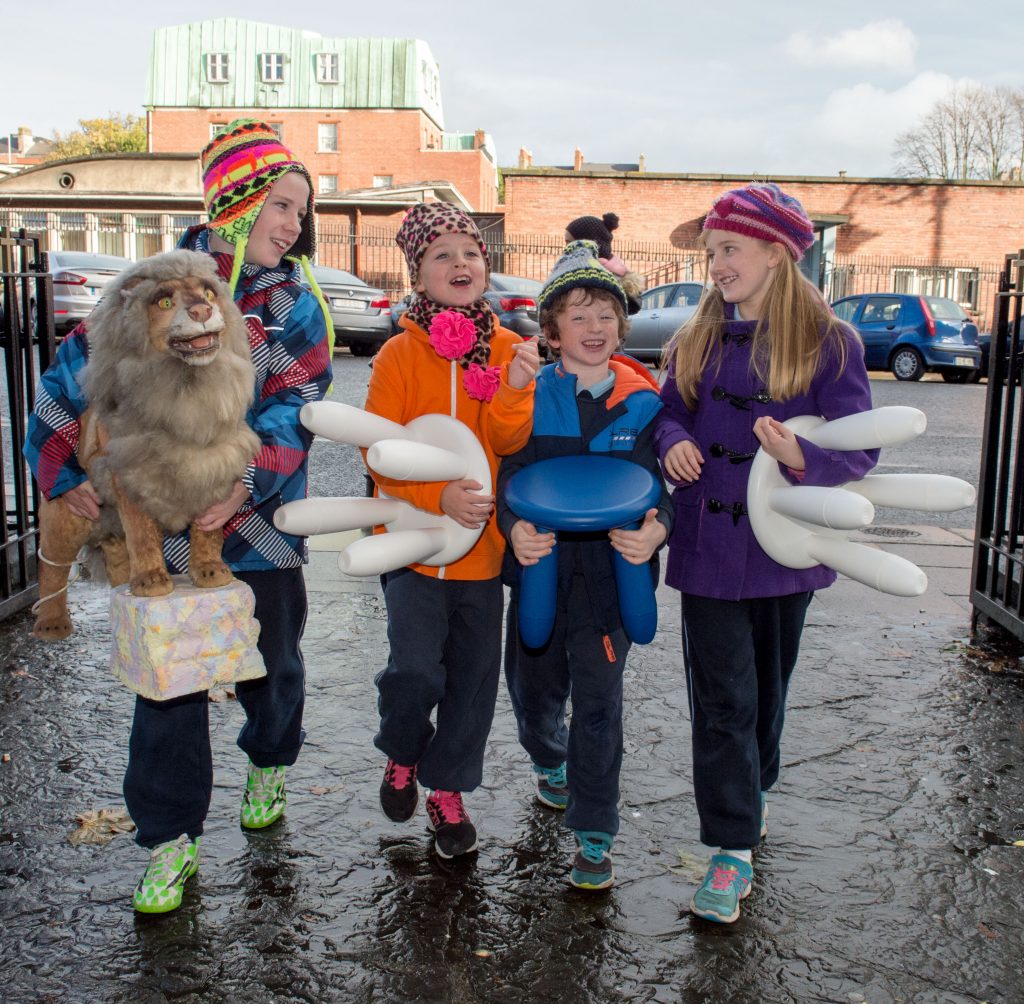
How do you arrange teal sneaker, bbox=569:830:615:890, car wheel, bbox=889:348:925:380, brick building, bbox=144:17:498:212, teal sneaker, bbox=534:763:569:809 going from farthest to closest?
brick building, bbox=144:17:498:212, car wheel, bbox=889:348:925:380, teal sneaker, bbox=534:763:569:809, teal sneaker, bbox=569:830:615:890

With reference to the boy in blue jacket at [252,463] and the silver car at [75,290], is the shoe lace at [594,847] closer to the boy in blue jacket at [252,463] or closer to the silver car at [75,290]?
the boy in blue jacket at [252,463]

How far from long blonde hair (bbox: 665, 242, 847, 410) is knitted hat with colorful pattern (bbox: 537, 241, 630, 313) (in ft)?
0.86

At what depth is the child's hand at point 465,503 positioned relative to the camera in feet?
9.68

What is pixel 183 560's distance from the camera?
2.83 metres

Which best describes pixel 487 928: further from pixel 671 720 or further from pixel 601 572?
pixel 671 720

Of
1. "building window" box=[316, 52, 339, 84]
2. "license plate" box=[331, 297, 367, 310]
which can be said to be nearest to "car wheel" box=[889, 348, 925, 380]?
"license plate" box=[331, 297, 367, 310]

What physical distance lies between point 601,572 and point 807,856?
1033 millimetres

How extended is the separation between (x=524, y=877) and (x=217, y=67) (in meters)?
68.7

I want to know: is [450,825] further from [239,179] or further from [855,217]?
[855,217]

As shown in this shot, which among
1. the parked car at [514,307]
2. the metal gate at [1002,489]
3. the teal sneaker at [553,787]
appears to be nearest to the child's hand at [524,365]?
the teal sneaker at [553,787]

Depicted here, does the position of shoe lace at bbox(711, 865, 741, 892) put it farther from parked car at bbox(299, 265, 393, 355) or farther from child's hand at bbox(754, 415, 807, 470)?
parked car at bbox(299, 265, 393, 355)

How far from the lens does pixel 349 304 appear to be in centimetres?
1919

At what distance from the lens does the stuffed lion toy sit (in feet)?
8.21

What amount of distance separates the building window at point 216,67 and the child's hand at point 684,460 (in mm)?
67666
